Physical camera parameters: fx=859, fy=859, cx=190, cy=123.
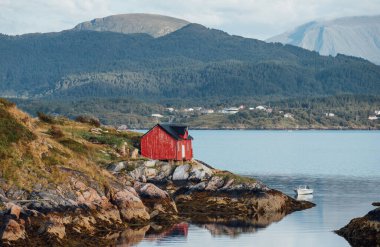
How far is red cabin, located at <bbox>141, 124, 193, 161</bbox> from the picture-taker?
88438 millimetres

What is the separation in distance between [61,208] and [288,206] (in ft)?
93.9

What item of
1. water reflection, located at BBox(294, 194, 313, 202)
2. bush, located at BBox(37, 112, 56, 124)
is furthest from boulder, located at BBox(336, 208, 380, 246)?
bush, located at BBox(37, 112, 56, 124)

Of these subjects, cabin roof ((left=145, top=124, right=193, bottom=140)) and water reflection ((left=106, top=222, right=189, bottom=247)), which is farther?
cabin roof ((left=145, top=124, right=193, bottom=140))

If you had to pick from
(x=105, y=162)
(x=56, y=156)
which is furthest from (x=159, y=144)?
(x=56, y=156)

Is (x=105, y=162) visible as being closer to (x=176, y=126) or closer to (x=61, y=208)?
(x=176, y=126)

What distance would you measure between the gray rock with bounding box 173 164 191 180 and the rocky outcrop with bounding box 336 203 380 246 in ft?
75.2

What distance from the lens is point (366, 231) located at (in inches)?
2283

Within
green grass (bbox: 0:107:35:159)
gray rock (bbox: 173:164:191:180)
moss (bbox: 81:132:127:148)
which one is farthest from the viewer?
moss (bbox: 81:132:127:148)

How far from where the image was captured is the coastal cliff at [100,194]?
53.9 m

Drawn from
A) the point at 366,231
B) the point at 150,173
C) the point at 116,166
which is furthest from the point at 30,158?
the point at 366,231

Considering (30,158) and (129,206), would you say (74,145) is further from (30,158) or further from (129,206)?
(30,158)

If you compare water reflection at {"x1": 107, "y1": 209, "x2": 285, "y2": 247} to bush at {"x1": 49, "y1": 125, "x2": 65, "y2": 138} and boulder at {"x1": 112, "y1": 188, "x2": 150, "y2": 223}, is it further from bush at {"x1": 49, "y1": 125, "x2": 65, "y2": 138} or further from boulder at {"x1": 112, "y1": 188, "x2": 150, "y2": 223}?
bush at {"x1": 49, "y1": 125, "x2": 65, "y2": 138}

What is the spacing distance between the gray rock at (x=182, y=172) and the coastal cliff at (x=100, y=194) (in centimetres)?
10

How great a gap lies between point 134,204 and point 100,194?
356 centimetres
